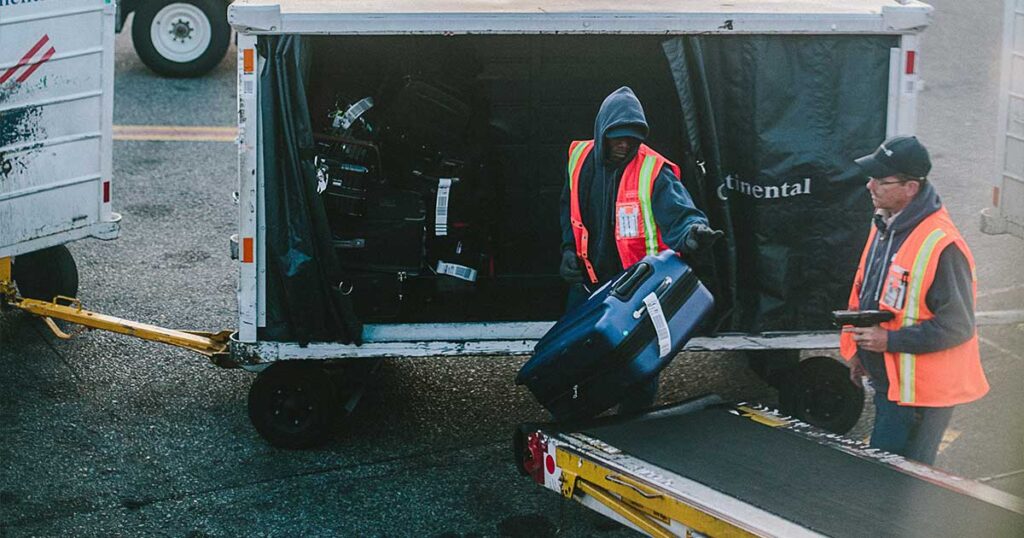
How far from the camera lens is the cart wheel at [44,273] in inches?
302

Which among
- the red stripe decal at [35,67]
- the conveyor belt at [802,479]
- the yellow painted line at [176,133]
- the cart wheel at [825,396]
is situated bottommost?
the cart wheel at [825,396]

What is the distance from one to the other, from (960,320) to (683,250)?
111cm

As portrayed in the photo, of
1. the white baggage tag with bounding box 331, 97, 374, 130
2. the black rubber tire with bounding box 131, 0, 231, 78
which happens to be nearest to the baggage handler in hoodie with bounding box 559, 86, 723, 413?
the white baggage tag with bounding box 331, 97, 374, 130

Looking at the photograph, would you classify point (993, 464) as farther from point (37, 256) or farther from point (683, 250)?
point (37, 256)

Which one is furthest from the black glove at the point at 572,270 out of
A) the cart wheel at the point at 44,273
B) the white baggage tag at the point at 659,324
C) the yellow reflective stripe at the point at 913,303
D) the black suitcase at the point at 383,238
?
the cart wheel at the point at 44,273

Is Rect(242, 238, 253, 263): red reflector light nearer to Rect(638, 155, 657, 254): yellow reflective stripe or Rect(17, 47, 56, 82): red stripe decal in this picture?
Rect(638, 155, 657, 254): yellow reflective stripe

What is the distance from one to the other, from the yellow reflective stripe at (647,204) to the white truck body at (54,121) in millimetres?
3240

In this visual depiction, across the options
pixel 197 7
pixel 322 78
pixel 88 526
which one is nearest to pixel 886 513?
pixel 88 526

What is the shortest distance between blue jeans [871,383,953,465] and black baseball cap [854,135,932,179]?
81cm

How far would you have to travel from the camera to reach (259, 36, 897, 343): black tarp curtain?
6027 mm

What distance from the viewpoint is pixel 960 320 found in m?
4.88

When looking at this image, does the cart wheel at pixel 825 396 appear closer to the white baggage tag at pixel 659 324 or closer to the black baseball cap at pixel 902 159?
the white baggage tag at pixel 659 324

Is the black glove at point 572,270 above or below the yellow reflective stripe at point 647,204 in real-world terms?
below

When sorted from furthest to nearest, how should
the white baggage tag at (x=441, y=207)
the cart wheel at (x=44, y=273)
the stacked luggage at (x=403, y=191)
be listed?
the cart wheel at (x=44, y=273) → the white baggage tag at (x=441, y=207) → the stacked luggage at (x=403, y=191)
